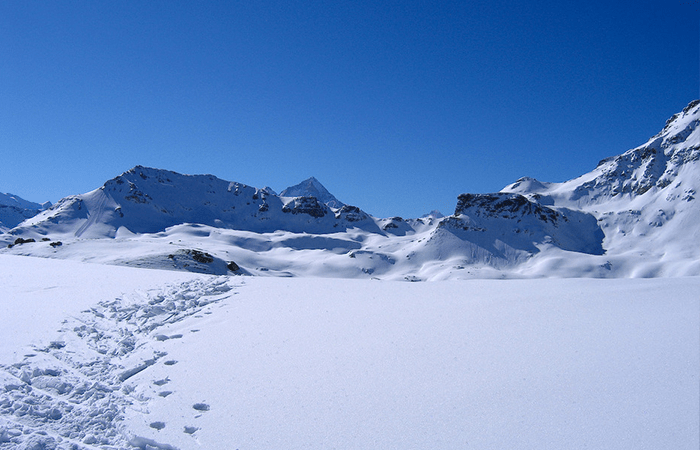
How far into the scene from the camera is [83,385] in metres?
4.89

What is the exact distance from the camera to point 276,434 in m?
3.87

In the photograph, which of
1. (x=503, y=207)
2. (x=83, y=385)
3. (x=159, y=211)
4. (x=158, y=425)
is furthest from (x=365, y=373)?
(x=159, y=211)

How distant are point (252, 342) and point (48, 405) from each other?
2839 mm

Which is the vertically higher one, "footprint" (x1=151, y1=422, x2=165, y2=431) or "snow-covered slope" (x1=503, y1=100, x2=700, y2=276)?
"snow-covered slope" (x1=503, y1=100, x2=700, y2=276)

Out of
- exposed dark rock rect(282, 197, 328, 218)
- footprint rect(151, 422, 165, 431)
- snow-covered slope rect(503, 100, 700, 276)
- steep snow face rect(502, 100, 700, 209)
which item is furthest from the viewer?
exposed dark rock rect(282, 197, 328, 218)

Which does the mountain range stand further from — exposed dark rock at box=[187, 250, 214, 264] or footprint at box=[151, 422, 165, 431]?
footprint at box=[151, 422, 165, 431]

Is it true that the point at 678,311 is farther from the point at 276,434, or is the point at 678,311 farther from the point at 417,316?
the point at 276,434

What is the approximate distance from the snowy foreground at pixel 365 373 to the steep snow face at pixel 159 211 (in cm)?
15896

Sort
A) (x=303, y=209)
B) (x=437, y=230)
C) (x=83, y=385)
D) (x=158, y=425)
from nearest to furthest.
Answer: (x=158, y=425) < (x=83, y=385) < (x=437, y=230) < (x=303, y=209)

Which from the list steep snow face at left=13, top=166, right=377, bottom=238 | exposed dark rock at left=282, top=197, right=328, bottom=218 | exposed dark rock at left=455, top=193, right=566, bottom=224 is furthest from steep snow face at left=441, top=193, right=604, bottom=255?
exposed dark rock at left=282, top=197, right=328, bottom=218

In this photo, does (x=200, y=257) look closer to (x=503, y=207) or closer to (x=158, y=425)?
(x=158, y=425)

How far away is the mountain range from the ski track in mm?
45813

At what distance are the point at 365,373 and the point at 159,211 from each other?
188301mm

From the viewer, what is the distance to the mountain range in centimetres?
8962
